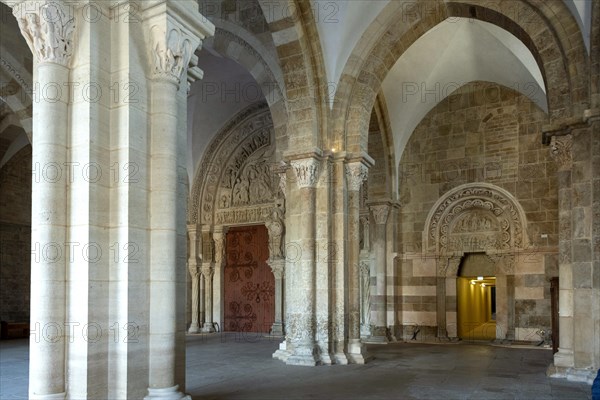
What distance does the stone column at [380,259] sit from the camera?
12250mm

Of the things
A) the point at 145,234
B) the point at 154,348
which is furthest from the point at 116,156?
the point at 154,348

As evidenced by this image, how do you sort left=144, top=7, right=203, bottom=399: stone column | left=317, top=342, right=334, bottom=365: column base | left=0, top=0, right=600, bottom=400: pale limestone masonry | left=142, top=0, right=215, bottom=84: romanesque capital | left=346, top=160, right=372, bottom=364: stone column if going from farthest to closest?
left=346, top=160, right=372, bottom=364: stone column → left=317, top=342, right=334, bottom=365: column base → left=142, top=0, right=215, bottom=84: romanesque capital → left=144, top=7, right=203, bottom=399: stone column → left=0, top=0, right=600, bottom=400: pale limestone masonry

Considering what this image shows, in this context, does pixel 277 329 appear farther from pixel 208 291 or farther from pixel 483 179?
pixel 483 179

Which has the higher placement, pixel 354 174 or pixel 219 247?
pixel 354 174

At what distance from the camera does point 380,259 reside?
40.7ft

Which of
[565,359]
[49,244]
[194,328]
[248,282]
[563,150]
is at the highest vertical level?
[563,150]

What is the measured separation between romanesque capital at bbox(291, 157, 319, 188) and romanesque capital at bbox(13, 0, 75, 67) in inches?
183

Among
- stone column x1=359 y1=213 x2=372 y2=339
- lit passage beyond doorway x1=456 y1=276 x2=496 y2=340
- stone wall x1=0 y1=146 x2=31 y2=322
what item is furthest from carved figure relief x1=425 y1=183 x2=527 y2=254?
stone wall x1=0 y1=146 x2=31 y2=322

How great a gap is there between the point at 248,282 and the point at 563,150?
8959 millimetres

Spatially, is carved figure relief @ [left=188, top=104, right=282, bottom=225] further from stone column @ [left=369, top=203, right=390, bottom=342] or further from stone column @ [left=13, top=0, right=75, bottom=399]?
stone column @ [left=13, top=0, right=75, bottom=399]

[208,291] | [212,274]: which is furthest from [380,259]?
[208,291]

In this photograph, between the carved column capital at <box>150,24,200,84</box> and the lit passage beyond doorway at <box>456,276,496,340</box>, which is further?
the lit passage beyond doorway at <box>456,276,496,340</box>

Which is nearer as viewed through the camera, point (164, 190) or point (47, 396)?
point (47, 396)

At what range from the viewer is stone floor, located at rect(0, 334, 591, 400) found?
577 cm
